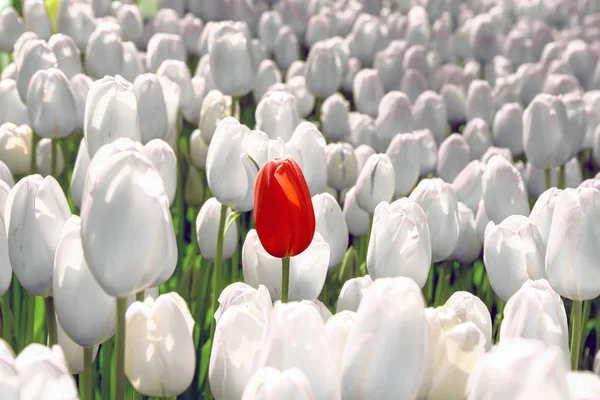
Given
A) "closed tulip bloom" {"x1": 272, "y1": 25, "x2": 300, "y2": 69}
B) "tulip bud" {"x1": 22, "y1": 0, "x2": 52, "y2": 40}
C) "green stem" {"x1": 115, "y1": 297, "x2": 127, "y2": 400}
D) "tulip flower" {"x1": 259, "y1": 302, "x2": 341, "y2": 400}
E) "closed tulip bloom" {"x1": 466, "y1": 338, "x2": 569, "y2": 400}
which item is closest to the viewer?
"closed tulip bloom" {"x1": 466, "y1": 338, "x2": 569, "y2": 400}

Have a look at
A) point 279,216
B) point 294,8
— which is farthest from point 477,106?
point 279,216

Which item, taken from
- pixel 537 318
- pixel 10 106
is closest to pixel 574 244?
pixel 537 318

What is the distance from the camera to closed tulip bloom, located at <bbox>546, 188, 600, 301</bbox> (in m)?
1.17

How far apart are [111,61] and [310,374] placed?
162 cm

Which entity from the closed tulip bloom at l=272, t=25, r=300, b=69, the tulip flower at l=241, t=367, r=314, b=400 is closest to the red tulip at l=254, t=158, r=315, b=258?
the tulip flower at l=241, t=367, r=314, b=400

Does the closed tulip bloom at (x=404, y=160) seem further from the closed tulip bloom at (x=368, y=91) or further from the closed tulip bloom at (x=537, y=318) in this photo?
the closed tulip bloom at (x=537, y=318)

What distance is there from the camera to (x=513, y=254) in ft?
4.27

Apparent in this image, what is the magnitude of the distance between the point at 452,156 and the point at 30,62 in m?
0.98

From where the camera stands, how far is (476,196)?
6.16 ft

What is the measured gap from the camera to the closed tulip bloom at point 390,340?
2.61ft

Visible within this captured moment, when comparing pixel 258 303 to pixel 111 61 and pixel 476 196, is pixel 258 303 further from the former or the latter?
pixel 111 61

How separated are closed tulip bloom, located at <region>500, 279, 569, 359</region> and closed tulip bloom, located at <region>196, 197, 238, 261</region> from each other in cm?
72

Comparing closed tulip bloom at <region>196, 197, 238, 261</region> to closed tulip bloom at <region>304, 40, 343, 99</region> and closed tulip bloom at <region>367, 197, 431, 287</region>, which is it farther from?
closed tulip bloom at <region>304, 40, 343, 99</region>

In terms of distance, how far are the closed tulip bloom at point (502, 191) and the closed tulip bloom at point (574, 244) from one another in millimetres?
428
